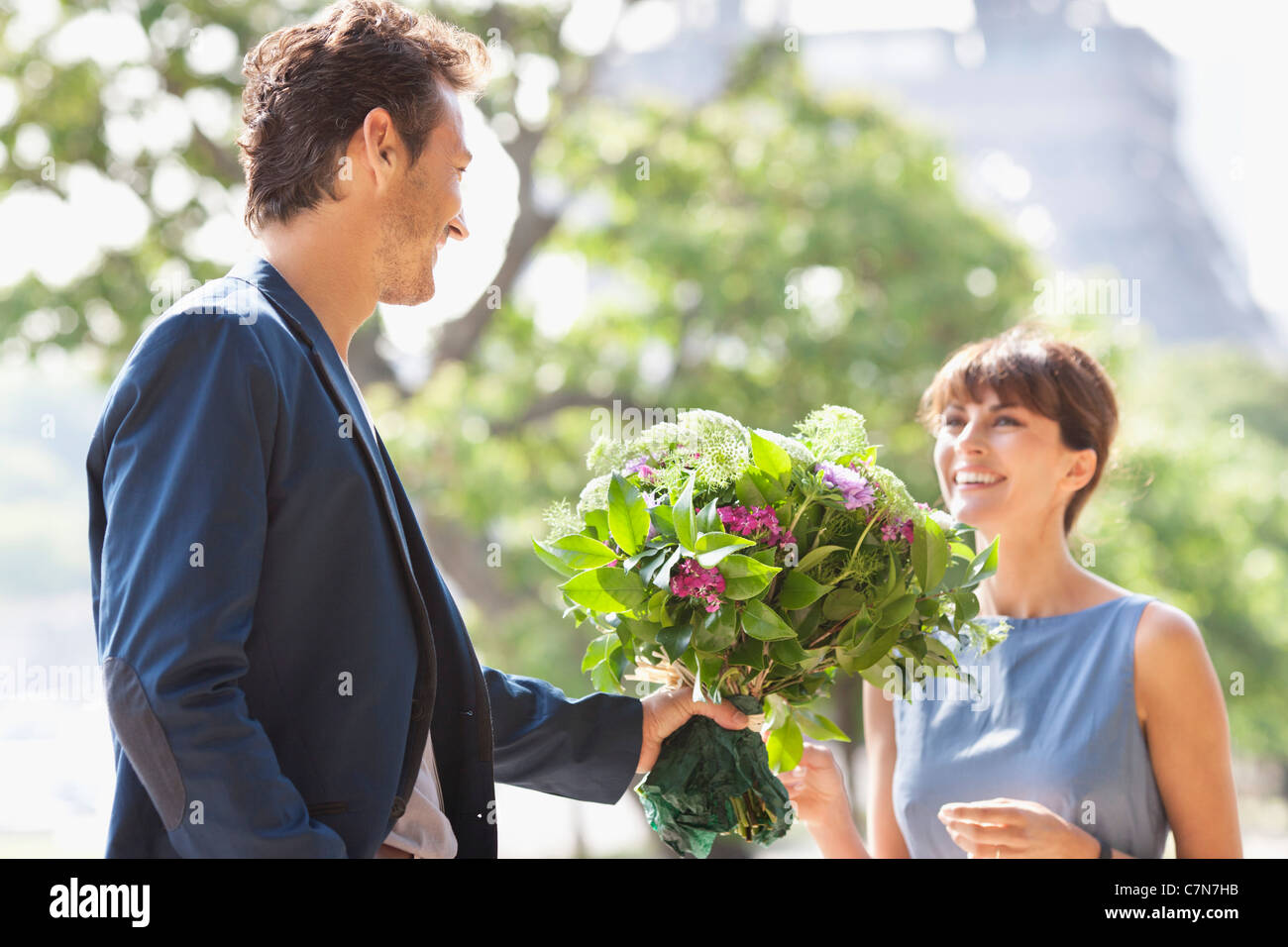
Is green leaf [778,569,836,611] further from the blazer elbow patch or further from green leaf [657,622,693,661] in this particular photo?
the blazer elbow patch

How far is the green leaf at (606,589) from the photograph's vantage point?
1544 millimetres

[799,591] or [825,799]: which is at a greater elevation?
[799,591]

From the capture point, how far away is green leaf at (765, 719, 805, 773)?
5.76 feet

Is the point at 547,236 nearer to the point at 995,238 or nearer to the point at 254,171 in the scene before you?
the point at 995,238

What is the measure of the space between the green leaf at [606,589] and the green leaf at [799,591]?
0.18m

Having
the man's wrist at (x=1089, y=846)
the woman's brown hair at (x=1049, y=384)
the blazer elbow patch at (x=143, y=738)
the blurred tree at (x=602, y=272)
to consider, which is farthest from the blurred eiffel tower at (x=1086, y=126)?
the blazer elbow patch at (x=143, y=738)

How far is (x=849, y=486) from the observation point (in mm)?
1581

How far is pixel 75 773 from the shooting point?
Result: 15.5 m

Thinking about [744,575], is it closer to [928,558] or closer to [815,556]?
[815,556]

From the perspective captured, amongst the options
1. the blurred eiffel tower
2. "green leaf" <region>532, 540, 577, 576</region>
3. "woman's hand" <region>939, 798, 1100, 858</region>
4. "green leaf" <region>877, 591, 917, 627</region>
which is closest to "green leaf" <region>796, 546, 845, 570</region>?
"green leaf" <region>877, 591, 917, 627</region>

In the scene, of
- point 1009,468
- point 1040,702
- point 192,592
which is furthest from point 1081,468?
point 192,592

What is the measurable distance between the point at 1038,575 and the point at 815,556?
924mm

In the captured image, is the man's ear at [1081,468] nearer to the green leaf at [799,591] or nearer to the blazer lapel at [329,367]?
the green leaf at [799,591]
